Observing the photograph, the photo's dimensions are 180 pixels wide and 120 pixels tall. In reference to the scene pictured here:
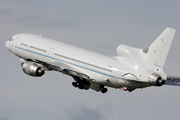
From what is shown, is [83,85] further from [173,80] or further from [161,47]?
[161,47]

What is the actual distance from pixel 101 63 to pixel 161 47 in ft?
25.6

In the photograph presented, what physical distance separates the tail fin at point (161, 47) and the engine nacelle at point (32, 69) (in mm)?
14275

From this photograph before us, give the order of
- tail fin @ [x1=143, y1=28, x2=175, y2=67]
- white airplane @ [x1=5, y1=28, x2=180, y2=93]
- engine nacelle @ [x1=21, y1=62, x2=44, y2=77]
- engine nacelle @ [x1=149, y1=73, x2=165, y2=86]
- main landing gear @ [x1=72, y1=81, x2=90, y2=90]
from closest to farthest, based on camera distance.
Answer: engine nacelle @ [x1=149, y1=73, x2=165, y2=86], tail fin @ [x1=143, y1=28, x2=175, y2=67], white airplane @ [x1=5, y1=28, x2=180, y2=93], engine nacelle @ [x1=21, y1=62, x2=44, y2=77], main landing gear @ [x1=72, y1=81, x2=90, y2=90]

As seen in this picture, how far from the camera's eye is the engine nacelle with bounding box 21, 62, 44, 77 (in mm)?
61841

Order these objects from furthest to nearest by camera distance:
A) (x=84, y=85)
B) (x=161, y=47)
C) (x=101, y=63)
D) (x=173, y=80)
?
(x=84, y=85) < (x=101, y=63) < (x=173, y=80) < (x=161, y=47)

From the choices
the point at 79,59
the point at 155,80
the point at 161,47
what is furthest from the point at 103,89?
the point at 161,47

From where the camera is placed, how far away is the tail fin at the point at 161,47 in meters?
56.8

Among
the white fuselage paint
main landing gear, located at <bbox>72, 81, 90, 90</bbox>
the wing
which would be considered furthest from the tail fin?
main landing gear, located at <bbox>72, 81, 90, 90</bbox>

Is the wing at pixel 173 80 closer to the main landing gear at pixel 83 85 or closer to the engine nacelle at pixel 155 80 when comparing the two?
the engine nacelle at pixel 155 80

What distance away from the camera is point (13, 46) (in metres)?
69.9

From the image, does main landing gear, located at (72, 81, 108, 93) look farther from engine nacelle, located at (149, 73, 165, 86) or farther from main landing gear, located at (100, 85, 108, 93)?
engine nacelle, located at (149, 73, 165, 86)

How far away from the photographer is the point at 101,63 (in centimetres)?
6000

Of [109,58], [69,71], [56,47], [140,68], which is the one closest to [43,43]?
[56,47]

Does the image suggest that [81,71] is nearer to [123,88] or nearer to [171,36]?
[123,88]
